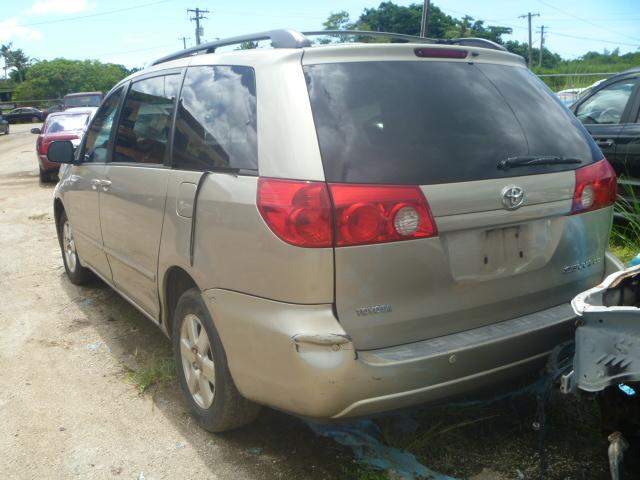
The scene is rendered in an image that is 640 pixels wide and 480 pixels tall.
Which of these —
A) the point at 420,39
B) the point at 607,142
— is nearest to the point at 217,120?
the point at 420,39

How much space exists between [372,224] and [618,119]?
4581mm

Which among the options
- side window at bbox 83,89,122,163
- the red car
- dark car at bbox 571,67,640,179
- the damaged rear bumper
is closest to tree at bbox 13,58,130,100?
the red car

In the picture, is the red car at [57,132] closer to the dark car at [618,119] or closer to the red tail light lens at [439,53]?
the dark car at [618,119]

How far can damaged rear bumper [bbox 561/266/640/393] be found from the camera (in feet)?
6.79

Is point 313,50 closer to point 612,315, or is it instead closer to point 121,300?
point 612,315

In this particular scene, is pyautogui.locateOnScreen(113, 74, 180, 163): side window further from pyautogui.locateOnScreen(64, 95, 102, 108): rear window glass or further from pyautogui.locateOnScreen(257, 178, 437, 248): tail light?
pyautogui.locateOnScreen(64, 95, 102, 108): rear window glass

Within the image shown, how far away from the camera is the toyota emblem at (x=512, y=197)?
269cm

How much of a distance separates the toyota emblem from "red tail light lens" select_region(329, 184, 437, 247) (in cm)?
38

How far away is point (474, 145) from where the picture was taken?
272 cm

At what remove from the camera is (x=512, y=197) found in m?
2.71

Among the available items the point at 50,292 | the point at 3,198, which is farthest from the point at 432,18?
the point at 50,292

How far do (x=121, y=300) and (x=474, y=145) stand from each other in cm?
379

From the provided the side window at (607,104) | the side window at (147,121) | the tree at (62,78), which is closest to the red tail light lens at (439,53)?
the side window at (147,121)

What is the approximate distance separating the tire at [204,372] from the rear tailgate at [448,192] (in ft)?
2.58
